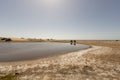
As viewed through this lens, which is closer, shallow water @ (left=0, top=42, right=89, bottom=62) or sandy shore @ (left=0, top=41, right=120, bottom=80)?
sandy shore @ (left=0, top=41, right=120, bottom=80)

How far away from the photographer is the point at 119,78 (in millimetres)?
9016

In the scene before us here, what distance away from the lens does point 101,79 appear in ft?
29.0

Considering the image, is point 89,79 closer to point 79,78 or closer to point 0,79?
point 79,78

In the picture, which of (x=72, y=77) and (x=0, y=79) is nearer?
(x=0, y=79)

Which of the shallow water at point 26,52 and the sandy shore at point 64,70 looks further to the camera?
the shallow water at point 26,52

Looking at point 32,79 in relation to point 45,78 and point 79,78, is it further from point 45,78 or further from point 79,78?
point 79,78

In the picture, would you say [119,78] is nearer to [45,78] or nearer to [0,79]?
[45,78]

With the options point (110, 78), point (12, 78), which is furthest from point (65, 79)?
point (12, 78)

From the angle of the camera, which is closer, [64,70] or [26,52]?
[64,70]

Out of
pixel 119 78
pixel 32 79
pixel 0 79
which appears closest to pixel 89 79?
pixel 119 78

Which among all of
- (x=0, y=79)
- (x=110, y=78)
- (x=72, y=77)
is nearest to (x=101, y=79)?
(x=110, y=78)

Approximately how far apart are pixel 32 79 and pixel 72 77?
3128 millimetres

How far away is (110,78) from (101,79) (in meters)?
0.78

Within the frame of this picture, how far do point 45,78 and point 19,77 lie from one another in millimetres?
2109
